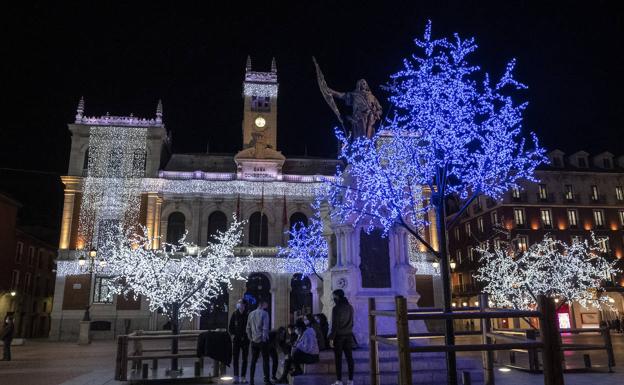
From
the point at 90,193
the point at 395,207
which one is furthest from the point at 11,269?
the point at 395,207

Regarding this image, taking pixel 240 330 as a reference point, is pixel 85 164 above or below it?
above

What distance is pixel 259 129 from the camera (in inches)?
1629

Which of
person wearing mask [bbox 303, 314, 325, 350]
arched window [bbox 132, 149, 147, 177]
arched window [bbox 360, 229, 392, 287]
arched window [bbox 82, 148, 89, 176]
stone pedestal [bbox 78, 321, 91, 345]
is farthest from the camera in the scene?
arched window [bbox 132, 149, 147, 177]

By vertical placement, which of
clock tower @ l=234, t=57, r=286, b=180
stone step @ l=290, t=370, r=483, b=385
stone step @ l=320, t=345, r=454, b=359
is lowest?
stone step @ l=290, t=370, r=483, b=385

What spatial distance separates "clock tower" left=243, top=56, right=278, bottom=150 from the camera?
4122 cm

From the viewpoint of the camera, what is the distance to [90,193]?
3584cm

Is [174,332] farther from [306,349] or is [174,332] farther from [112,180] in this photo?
[112,180]

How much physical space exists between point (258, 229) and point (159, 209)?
7975 millimetres

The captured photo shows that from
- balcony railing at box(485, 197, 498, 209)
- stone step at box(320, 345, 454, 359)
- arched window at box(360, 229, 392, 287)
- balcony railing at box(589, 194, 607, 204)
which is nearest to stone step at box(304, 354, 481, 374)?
stone step at box(320, 345, 454, 359)

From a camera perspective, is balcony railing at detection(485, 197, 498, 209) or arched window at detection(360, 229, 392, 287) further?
balcony railing at detection(485, 197, 498, 209)

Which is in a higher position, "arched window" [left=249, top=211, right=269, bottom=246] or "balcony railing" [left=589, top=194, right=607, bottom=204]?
"balcony railing" [left=589, top=194, right=607, bottom=204]

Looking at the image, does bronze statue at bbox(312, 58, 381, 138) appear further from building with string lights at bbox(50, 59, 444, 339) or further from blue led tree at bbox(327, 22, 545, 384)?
building with string lights at bbox(50, 59, 444, 339)

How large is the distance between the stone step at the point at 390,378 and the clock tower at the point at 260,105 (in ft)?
104

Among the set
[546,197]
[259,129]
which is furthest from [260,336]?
[546,197]
